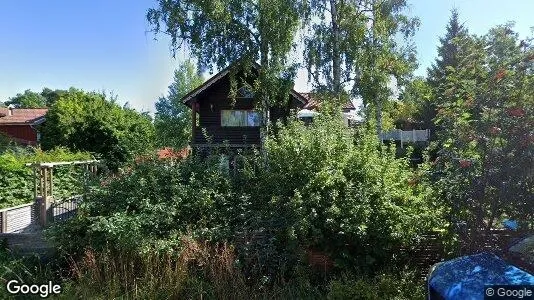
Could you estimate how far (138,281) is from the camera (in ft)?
18.7

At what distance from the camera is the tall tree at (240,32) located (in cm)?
1301

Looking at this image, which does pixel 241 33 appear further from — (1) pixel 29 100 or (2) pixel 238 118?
(1) pixel 29 100

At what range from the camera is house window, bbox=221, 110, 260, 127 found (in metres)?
20.9

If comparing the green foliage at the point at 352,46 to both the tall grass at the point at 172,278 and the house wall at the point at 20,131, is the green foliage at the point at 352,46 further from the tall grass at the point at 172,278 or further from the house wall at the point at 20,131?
the house wall at the point at 20,131

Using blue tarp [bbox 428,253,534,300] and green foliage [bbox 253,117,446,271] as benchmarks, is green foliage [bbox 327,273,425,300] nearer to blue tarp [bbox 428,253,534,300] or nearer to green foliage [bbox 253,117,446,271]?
green foliage [bbox 253,117,446,271]

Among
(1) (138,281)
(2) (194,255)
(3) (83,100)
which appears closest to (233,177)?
(2) (194,255)

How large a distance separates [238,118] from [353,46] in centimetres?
805

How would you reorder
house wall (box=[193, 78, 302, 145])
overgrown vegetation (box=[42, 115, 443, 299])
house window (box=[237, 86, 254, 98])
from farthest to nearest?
house wall (box=[193, 78, 302, 145]), house window (box=[237, 86, 254, 98]), overgrown vegetation (box=[42, 115, 443, 299])

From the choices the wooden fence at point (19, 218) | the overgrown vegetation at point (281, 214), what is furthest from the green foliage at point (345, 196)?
the wooden fence at point (19, 218)

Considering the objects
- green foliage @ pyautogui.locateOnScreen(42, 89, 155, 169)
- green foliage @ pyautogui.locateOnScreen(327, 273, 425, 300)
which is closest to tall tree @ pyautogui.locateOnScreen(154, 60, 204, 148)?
green foliage @ pyautogui.locateOnScreen(42, 89, 155, 169)
